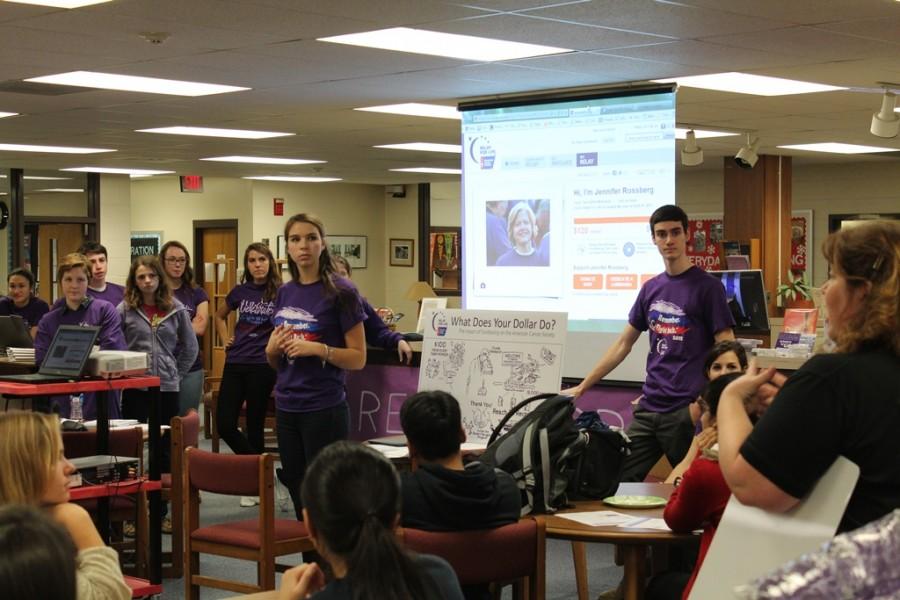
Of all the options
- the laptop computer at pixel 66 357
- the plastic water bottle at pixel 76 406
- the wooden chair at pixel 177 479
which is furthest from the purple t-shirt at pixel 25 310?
the laptop computer at pixel 66 357

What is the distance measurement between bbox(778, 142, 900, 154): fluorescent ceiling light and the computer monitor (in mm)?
5020

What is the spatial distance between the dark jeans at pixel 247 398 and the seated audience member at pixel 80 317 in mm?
1064

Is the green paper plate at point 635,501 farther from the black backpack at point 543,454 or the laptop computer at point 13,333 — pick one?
the laptop computer at point 13,333

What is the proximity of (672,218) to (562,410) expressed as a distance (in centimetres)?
157

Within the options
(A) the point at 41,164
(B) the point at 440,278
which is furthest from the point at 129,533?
(B) the point at 440,278

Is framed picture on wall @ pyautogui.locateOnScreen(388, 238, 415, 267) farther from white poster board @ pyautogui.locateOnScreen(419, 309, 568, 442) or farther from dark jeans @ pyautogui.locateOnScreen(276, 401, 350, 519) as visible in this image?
dark jeans @ pyautogui.locateOnScreen(276, 401, 350, 519)

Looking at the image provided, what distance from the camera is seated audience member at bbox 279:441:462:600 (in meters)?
2.28

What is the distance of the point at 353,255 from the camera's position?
1883 cm

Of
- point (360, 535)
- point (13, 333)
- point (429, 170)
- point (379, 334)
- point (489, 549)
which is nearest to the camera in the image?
point (360, 535)

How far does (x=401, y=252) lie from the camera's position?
62.6 ft

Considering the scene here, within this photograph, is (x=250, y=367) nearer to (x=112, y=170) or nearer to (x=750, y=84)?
(x=750, y=84)

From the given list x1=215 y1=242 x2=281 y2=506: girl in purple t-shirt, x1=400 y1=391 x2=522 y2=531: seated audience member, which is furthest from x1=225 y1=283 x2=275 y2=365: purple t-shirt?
x1=400 y1=391 x2=522 y2=531: seated audience member

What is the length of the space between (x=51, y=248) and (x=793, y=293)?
939cm

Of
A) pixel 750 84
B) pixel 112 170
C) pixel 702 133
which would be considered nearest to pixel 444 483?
pixel 750 84
